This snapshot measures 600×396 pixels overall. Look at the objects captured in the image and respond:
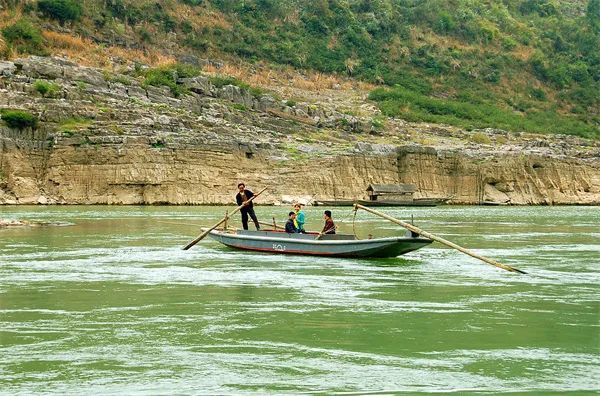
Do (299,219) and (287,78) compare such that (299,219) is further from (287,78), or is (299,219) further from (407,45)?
(407,45)

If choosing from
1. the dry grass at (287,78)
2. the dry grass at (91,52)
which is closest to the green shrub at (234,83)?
the dry grass at (91,52)

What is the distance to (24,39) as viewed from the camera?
301ft

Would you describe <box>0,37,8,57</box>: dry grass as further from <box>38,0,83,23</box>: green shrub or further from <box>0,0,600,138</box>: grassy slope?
<box>38,0,83,23</box>: green shrub

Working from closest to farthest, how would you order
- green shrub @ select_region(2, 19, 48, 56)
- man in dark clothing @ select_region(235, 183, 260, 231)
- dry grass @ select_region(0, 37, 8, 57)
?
man in dark clothing @ select_region(235, 183, 260, 231) < dry grass @ select_region(0, 37, 8, 57) < green shrub @ select_region(2, 19, 48, 56)

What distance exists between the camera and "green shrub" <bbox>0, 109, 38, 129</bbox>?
218ft

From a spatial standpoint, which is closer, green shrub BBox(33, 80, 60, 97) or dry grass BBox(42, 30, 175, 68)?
green shrub BBox(33, 80, 60, 97)

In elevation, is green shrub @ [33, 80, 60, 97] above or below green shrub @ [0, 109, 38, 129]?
above

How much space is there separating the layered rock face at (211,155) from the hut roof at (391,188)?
6.12 ft

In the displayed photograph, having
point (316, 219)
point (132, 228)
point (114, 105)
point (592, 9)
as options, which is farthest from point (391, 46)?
point (132, 228)

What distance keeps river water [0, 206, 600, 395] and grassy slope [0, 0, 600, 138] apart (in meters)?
76.2

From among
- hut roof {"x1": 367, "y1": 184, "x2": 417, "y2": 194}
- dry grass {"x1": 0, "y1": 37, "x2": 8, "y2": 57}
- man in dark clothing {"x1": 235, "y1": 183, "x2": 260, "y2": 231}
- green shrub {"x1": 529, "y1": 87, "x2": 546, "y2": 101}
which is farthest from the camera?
green shrub {"x1": 529, "y1": 87, "x2": 546, "y2": 101}

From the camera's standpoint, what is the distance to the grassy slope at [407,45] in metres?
109

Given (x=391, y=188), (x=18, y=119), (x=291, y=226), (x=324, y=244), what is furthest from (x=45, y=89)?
(x=324, y=244)

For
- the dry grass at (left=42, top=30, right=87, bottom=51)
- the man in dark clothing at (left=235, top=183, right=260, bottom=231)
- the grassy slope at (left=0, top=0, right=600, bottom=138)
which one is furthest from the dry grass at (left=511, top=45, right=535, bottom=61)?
the man in dark clothing at (left=235, top=183, right=260, bottom=231)
